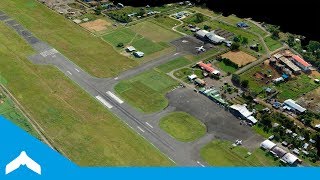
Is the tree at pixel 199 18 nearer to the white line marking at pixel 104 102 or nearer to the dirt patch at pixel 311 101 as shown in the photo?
the dirt patch at pixel 311 101

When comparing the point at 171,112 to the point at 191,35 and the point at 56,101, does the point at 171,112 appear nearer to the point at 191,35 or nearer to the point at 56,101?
the point at 56,101

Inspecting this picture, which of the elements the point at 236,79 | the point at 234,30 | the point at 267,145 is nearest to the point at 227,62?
the point at 236,79

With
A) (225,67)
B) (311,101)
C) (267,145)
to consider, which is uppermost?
(311,101)

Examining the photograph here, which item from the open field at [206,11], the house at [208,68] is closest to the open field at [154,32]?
the house at [208,68]

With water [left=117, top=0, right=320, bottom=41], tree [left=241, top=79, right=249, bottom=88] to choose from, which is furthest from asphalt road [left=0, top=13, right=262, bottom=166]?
water [left=117, top=0, right=320, bottom=41]

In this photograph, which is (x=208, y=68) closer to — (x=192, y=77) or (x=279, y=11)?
(x=192, y=77)
